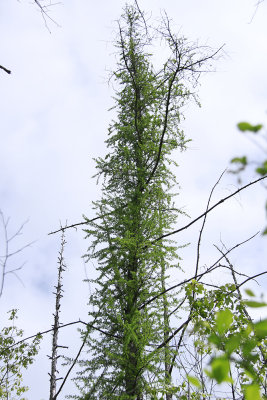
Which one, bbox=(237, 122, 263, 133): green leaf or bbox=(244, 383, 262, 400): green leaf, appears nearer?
bbox=(244, 383, 262, 400): green leaf

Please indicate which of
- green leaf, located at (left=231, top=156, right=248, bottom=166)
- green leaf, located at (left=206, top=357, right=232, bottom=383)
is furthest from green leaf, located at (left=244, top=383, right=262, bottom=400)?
green leaf, located at (left=231, top=156, right=248, bottom=166)

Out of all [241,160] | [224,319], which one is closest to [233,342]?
[224,319]

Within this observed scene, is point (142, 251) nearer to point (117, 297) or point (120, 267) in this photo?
point (120, 267)

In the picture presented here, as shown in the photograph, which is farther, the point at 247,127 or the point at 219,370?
the point at 247,127

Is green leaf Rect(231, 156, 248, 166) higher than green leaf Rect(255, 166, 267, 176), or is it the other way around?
green leaf Rect(231, 156, 248, 166)

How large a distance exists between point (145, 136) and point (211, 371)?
663 centimetres

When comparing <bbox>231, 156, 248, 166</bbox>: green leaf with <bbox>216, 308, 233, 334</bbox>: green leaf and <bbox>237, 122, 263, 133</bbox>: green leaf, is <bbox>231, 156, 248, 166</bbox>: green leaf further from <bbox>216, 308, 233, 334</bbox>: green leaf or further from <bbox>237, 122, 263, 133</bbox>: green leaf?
<bbox>216, 308, 233, 334</bbox>: green leaf

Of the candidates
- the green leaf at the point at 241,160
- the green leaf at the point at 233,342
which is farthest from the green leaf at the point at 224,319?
the green leaf at the point at 241,160

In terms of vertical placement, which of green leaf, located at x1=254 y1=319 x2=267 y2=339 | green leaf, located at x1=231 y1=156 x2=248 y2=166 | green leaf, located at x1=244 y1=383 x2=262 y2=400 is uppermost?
green leaf, located at x1=231 y1=156 x2=248 y2=166

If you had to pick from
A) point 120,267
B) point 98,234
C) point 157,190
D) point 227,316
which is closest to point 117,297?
point 120,267

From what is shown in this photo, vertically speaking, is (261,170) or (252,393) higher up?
(261,170)

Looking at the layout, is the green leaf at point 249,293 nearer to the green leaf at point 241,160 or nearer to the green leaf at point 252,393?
the green leaf at point 252,393

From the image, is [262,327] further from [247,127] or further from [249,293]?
[247,127]

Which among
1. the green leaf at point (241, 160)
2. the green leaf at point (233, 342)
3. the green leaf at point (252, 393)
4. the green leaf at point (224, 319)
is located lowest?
the green leaf at point (252, 393)
